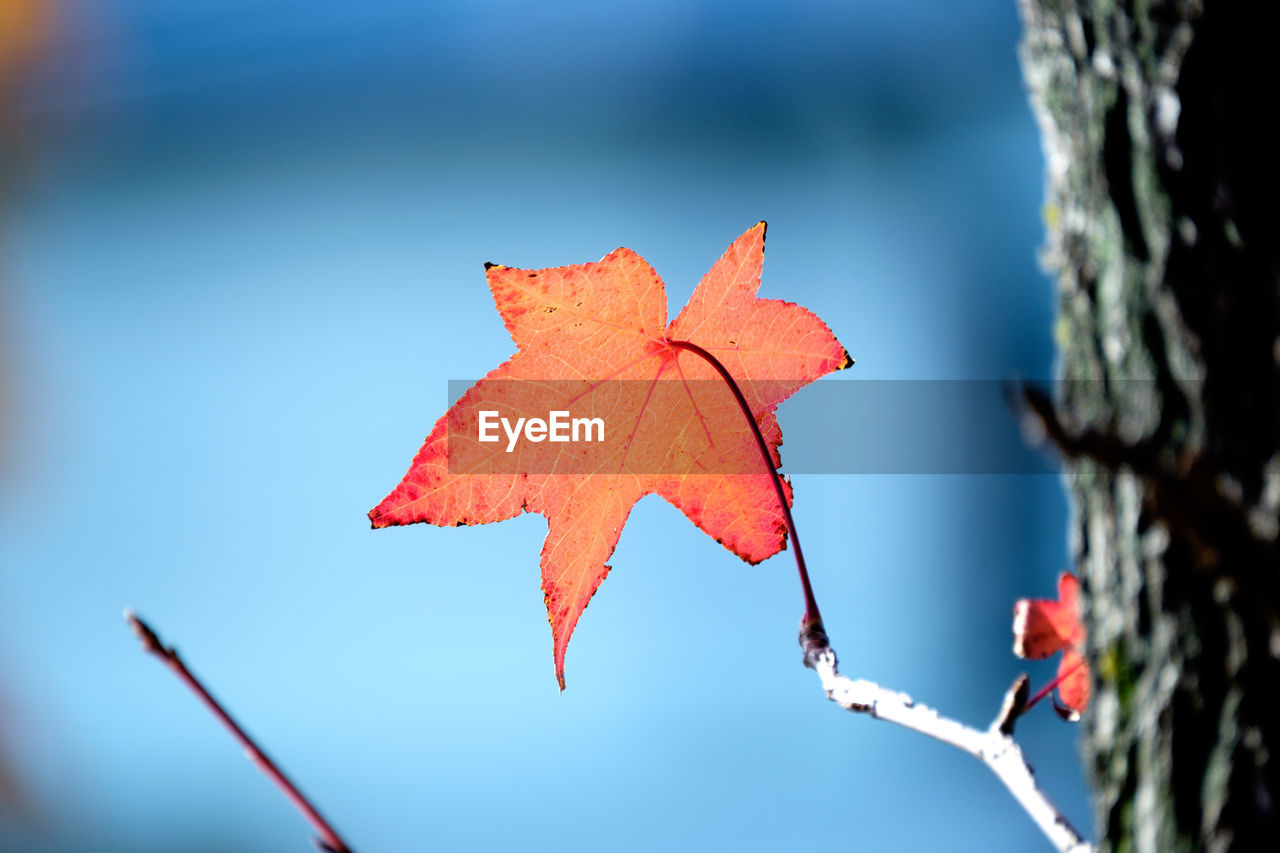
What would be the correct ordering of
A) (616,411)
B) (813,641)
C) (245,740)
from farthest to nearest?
1. (616,411)
2. (813,641)
3. (245,740)

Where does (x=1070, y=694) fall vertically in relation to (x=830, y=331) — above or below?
below

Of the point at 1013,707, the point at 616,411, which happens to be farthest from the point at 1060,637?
the point at 616,411

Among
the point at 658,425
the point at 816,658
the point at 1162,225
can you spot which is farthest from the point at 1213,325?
the point at 658,425

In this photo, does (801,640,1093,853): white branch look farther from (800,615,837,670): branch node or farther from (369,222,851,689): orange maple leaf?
(369,222,851,689): orange maple leaf

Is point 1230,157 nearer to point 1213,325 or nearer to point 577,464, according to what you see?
point 1213,325

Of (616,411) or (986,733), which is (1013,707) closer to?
(986,733)

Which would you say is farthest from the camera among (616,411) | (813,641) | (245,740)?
(616,411)

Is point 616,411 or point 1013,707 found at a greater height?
point 616,411
